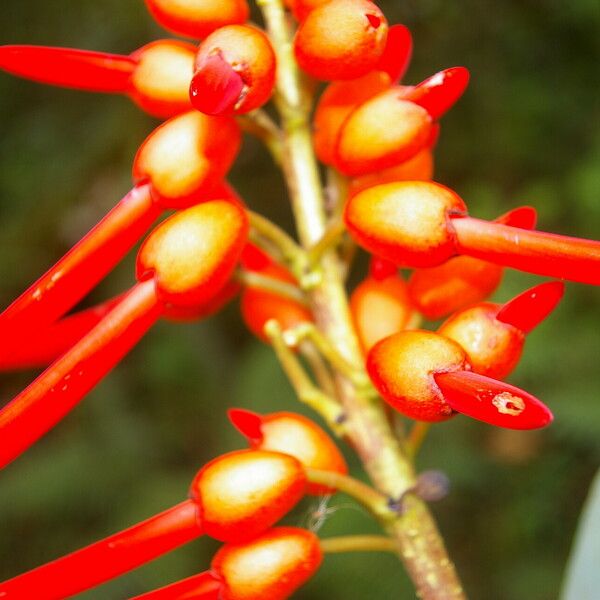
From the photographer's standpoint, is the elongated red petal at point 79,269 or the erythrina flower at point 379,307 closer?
the elongated red petal at point 79,269

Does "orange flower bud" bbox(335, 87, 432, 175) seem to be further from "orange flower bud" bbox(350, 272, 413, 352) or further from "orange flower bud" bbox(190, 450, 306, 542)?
"orange flower bud" bbox(190, 450, 306, 542)

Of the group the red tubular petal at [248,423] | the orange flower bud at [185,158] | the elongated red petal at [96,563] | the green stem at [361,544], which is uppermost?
the orange flower bud at [185,158]

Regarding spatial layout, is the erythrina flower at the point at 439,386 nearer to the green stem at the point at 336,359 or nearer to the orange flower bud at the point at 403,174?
the green stem at the point at 336,359

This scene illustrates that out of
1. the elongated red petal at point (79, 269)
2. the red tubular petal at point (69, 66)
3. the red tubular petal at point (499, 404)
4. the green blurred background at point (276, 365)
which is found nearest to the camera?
the red tubular petal at point (499, 404)

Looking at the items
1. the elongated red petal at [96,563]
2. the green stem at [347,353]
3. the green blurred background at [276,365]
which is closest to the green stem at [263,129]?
the green stem at [347,353]

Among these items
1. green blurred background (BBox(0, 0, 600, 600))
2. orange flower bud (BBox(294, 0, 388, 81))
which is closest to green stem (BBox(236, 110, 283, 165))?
orange flower bud (BBox(294, 0, 388, 81))

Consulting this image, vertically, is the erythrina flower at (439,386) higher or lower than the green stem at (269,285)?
lower

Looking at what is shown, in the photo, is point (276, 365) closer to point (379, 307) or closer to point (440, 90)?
point (379, 307)
